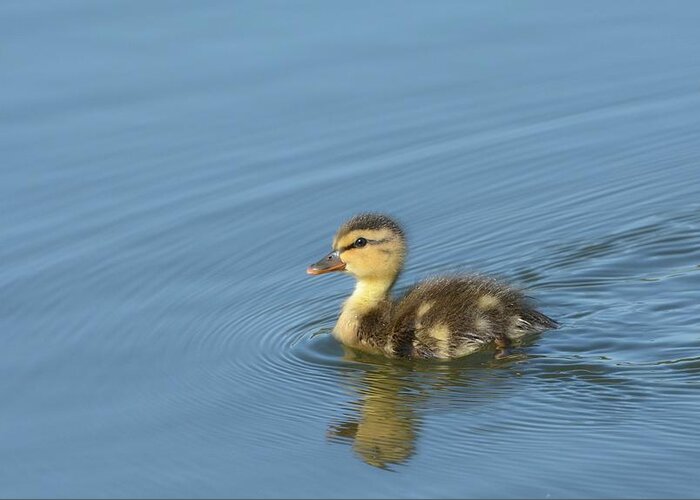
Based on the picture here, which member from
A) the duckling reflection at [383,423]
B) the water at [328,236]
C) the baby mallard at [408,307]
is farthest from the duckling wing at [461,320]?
the duckling reflection at [383,423]

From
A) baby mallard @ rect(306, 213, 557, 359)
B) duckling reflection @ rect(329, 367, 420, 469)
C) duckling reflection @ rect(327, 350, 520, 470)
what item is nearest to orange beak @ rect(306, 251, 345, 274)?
baby mallard @ rect(306, 213, 557, 359)

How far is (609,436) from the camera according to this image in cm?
636

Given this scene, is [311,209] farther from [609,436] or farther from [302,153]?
[609,436]

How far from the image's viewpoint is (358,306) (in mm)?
8008

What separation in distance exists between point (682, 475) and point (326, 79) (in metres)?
5.09

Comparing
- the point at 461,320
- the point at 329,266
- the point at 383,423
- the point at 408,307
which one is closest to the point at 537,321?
the point at 461,320

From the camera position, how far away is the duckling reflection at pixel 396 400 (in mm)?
6535

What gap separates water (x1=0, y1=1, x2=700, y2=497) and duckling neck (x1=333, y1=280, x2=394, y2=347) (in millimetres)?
85

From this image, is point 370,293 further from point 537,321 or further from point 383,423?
point 383,423

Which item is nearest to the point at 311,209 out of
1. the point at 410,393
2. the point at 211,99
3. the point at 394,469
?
the point at 211,99

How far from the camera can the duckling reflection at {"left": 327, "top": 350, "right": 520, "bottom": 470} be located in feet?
21.4

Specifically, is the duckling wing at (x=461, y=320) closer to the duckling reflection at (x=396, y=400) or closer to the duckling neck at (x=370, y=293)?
the duckling reflection at (x=396, y=400)

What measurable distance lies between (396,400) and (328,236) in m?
2.02

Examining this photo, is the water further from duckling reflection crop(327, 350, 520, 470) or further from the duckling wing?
the duckling wing
